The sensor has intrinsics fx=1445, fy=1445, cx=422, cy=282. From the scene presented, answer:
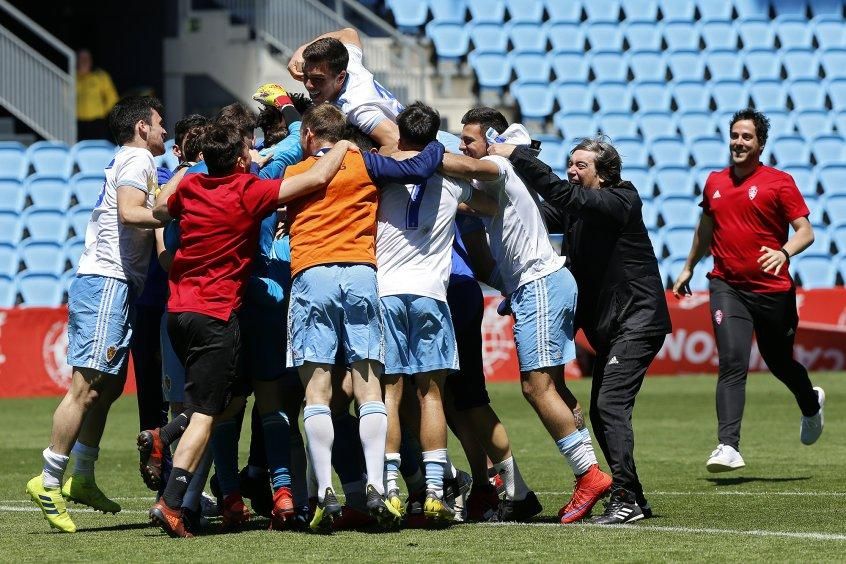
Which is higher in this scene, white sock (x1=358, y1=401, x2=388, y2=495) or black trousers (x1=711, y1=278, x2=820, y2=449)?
black trousers (x1=711, y1=278, x2=820, y2=449)

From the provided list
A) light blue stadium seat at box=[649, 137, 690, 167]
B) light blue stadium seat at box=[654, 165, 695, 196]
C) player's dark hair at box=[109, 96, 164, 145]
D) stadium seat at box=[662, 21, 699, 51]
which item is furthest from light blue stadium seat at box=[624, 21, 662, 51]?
player's dark hair at box=[109, 96, 164, 145]

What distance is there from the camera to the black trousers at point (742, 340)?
906 centimetres

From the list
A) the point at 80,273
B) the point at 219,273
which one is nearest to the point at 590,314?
the point at 219,273

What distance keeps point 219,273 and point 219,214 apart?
0.28m

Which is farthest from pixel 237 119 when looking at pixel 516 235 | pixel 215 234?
pixel 516 235

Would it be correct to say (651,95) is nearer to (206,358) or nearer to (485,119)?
(485,119)

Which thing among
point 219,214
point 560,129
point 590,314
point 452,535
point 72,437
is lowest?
point 452,535

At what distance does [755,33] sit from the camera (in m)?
24.2

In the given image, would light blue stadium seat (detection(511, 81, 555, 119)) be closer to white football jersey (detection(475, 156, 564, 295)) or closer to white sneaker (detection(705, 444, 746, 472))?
white sneaker (detection(705, 444, 746, 472))

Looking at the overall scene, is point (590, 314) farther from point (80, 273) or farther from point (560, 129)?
point (560, 129)

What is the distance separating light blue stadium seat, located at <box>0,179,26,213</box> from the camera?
19.5 meters

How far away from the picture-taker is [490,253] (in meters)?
7.71

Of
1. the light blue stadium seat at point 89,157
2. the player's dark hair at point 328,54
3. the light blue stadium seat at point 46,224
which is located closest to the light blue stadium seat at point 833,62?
the light blue stadium seat at point 89,157

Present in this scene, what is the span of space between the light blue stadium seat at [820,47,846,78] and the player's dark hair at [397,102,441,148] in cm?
1807
